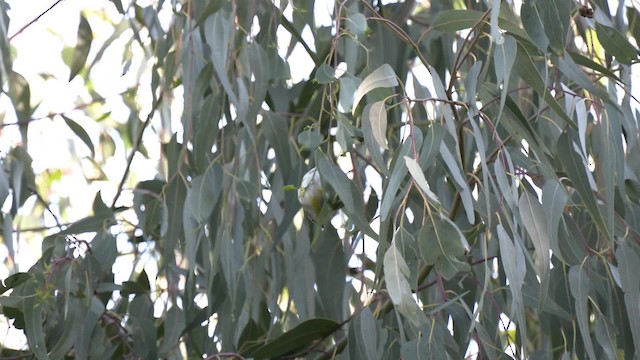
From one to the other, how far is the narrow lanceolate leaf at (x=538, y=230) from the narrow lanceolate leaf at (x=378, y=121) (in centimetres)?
17

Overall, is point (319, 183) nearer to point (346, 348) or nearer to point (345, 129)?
point (345, 129)

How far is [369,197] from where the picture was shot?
154 cm

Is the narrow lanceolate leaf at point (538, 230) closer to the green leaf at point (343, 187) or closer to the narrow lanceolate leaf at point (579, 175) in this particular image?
the narrow lanceolate leaf at point (579, 175)

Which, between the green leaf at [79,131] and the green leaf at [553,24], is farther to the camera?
the green leaf at [79,131]

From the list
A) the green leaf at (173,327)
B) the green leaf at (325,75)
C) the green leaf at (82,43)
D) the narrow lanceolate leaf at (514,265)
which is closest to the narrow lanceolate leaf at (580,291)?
the narrow lanceolate leaf at (514,265)

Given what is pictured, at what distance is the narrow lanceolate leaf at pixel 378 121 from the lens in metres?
1.02

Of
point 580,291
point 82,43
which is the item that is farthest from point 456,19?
point 82,43

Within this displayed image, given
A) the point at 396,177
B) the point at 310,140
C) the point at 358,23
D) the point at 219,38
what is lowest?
the point at 396,177

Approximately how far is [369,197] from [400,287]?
0.63 meters

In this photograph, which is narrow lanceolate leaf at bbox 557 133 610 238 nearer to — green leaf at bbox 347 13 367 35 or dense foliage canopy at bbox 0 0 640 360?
dense foliage canopy at bbox 0 0 640 360

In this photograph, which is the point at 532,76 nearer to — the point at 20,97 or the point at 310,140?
the point at 310,140

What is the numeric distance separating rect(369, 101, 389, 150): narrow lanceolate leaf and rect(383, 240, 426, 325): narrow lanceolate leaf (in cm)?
14

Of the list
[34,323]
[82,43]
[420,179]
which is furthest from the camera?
[82,43]

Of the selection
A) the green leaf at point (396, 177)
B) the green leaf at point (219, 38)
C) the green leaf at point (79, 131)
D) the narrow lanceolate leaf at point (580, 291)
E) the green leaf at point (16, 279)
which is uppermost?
the green leaf at point (79, 131)
